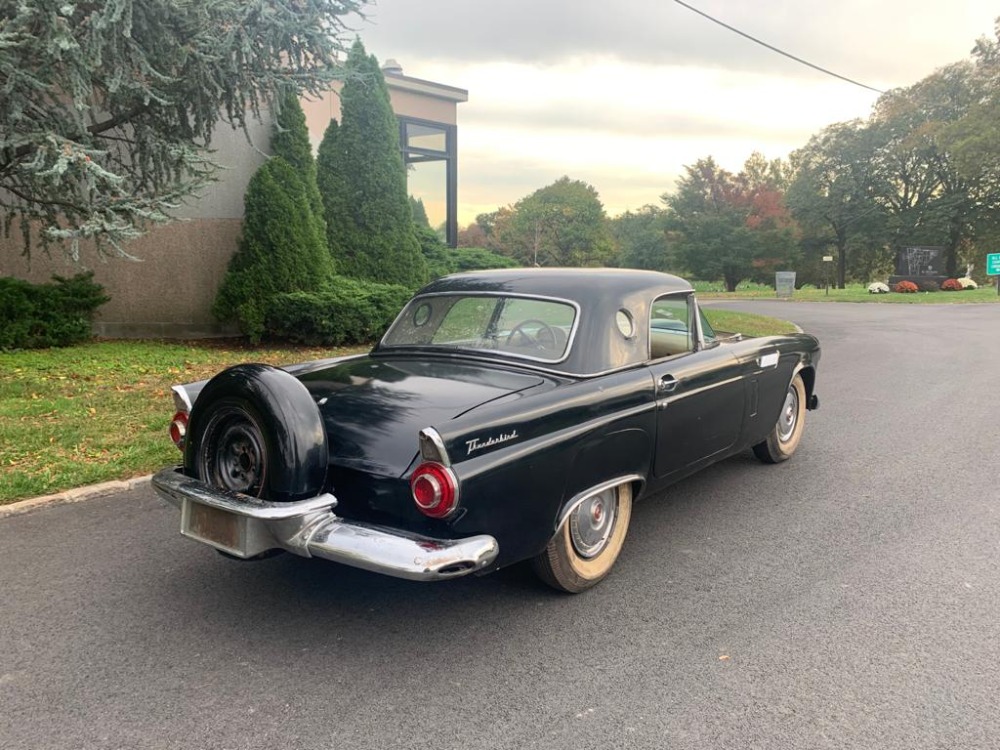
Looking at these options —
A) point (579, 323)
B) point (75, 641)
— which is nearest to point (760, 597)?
point (579, 323)

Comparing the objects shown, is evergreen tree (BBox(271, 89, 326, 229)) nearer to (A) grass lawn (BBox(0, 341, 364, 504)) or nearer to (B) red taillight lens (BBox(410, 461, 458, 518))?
(A) grass lawn (BBox(0, 341, 364, 504))

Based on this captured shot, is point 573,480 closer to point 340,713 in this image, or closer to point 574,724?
point 574,724

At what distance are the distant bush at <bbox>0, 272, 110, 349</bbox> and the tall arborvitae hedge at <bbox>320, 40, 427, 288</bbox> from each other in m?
4.01

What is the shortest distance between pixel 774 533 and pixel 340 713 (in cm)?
270

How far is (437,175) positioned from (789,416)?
15724 millimetres

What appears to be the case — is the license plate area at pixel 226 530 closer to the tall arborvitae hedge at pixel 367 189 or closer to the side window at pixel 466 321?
the side window at pixel 466 321

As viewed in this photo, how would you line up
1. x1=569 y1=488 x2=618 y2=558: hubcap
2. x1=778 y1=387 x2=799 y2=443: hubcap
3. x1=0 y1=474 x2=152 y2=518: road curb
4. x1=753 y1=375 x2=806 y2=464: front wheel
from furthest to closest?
x1=778 y1=387 x2=799 y2=443: hubcap < x1=753 y1=375 x2=806 y2=464: front wheel < x1=0 y1=474 x2=152 y2=518: road curb < x1=569 y1=488 x2=618 y2=558: hubcap

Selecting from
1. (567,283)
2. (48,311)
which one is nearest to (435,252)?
(48,311)

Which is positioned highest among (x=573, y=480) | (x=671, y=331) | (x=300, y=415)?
(x=671, y=331)

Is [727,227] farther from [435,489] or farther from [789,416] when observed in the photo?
[435,489]

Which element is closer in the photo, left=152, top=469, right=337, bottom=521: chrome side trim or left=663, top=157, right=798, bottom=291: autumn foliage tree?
left=152, top=469, right=337, bottom=521: chrome side trim

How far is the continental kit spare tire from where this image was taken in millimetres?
2877

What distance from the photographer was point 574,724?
2.45 metres

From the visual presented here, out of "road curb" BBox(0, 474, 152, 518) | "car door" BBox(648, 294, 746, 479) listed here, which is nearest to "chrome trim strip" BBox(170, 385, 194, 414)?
"road curb" BBox(0, 474, 152, 518)
